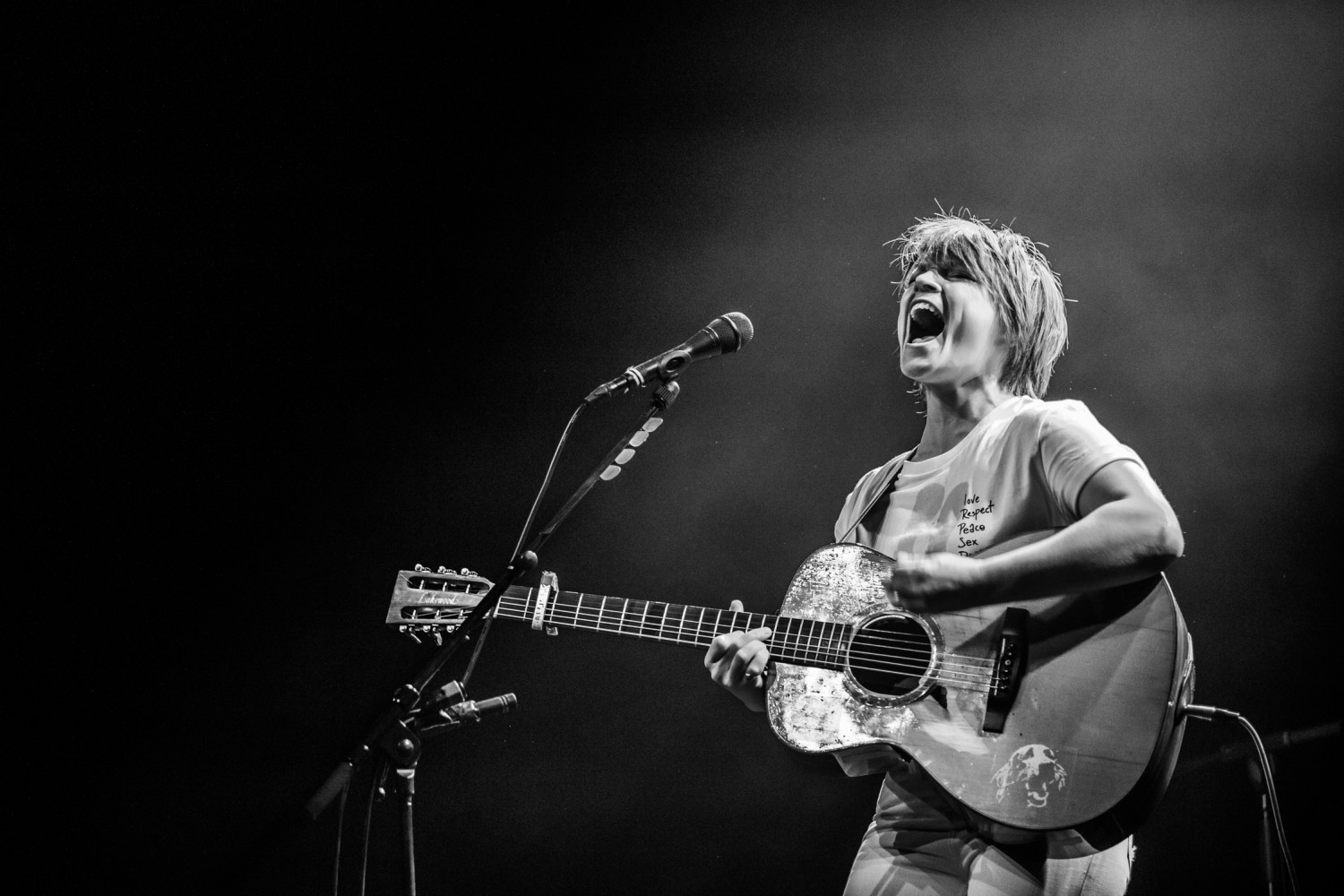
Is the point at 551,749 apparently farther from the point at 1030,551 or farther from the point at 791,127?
the point at 791,127

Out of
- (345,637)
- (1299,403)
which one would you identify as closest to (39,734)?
(345,637)

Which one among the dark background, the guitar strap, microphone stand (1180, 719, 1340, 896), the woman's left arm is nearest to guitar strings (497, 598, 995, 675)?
the woman's left arm

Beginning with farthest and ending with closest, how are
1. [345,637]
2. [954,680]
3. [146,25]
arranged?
[146,25] → [345,637] → [954,680]


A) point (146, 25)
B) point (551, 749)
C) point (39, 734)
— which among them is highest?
point (146, 25)

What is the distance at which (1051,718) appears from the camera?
1.94 metres

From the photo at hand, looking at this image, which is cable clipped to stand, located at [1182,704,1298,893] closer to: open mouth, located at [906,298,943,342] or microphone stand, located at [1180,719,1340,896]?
microphone stand, located at [1180,719,1340,896]

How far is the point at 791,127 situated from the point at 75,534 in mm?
3305

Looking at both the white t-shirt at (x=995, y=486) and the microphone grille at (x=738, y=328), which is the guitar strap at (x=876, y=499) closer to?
the white t-shirt at (x=995, y=486)

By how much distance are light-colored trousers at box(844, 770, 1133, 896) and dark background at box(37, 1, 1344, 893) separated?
32.0 inches

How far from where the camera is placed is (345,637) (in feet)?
11.7

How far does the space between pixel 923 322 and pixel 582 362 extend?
153 cm

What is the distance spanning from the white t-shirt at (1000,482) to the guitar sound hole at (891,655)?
0.80 feet

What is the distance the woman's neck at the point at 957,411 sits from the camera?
2691 millimetres

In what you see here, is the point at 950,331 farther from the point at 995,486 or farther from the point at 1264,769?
the point at 1264,769
